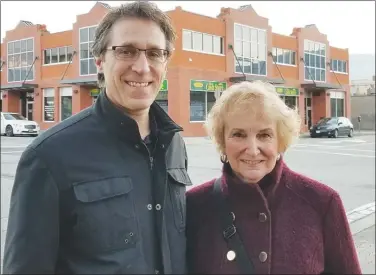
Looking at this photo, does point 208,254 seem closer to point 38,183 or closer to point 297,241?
point 297,241

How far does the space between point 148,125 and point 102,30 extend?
387 mm

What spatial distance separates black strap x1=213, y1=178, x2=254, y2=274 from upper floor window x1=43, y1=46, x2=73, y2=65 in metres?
3.74

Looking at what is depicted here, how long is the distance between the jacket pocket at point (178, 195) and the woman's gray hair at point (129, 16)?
0.43 meters

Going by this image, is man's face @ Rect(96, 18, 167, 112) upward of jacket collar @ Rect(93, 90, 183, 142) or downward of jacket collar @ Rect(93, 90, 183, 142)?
upward

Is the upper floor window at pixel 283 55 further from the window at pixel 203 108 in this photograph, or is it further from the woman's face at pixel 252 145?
the woman's face at pixel 252 145

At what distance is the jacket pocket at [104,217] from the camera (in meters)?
1.38

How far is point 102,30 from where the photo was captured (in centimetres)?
160

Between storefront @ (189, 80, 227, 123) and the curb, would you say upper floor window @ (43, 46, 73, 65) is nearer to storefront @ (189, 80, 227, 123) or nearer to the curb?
storefront @ (189, 80, 227, 123)

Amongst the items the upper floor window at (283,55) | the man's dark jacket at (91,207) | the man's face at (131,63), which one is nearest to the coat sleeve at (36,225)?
the man's dark jacket at (91,207)

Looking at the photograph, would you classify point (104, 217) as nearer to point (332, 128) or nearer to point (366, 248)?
point (366, 248)

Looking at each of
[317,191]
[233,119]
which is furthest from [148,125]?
[317,191]

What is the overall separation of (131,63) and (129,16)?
16cm

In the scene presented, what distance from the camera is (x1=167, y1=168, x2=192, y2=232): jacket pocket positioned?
5.16 feet

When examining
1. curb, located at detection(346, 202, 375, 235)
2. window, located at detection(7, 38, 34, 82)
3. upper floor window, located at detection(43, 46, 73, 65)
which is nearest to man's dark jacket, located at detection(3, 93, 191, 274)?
upper floor window, located at detection(43, 46, 73, 65)
